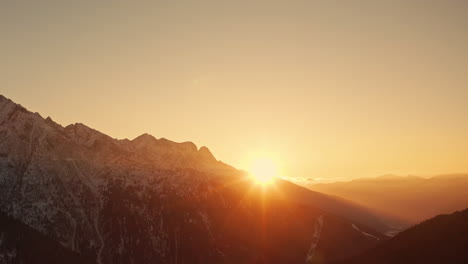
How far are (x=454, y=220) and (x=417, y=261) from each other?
2120 centimetres

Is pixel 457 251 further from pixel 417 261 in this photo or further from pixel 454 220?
pixel 454 220

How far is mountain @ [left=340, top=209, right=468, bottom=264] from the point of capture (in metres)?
103

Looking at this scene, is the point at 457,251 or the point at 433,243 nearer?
the point at 457,251

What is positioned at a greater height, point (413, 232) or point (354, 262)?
point (413, 232)

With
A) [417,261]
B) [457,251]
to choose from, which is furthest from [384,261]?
[457,251]

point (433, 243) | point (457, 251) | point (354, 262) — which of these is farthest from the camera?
point (354, 262)

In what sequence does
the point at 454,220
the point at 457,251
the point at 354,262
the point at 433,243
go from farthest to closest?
the point at 354,262 < the point at 454,220 < the point at 433,243 < the point at 457,251

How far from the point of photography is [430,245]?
11138cm

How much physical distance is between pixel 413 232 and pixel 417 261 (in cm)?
2185

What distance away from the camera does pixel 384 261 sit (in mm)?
115438

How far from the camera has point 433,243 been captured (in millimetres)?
111812

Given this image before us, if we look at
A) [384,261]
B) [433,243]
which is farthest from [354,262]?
[433,243]

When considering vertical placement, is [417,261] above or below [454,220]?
below

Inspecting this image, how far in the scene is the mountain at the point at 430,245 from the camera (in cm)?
10262
